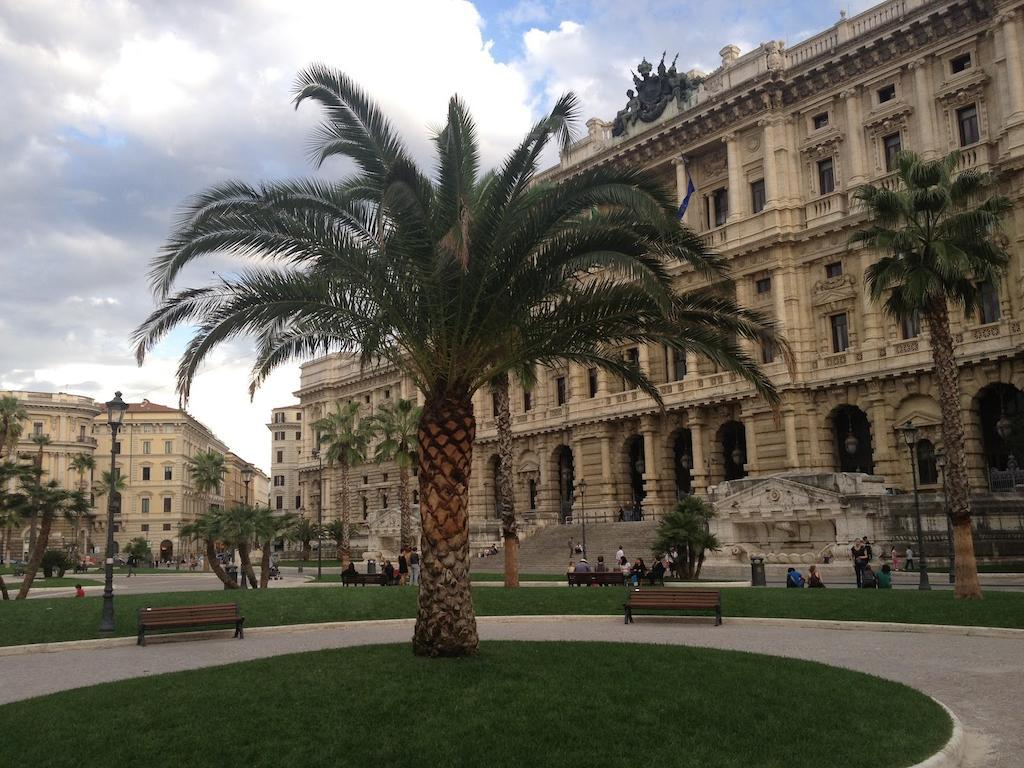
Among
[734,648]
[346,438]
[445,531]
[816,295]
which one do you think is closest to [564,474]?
[346,438]

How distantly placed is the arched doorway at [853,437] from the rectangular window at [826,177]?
35.8 ft

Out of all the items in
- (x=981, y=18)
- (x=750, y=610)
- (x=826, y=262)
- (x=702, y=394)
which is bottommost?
(x=750, y=610)

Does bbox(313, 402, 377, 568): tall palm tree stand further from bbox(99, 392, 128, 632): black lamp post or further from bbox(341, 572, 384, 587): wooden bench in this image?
bbox(99, 392, 128, 632): black lamp post

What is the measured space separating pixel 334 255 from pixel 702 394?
35.5 meters

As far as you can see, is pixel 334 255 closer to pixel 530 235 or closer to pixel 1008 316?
pixel 530 235

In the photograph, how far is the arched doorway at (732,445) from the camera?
4656cm

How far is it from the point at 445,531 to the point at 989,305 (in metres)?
32.5

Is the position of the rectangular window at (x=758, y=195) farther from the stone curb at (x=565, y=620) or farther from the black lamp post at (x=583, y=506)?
the stone curb at (x=565, y=620)

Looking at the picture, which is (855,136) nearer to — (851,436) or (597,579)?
(851,436)

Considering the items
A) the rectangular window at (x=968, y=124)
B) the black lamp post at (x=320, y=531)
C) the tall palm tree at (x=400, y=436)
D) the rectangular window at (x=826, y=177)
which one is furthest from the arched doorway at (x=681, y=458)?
the black lamp post at (x=320, y=531)

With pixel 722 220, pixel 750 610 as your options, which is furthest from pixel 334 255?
pixel 722 220

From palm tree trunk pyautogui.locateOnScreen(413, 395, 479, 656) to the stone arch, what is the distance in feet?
105

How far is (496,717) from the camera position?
30.2 feet

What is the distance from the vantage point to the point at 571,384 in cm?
5534
